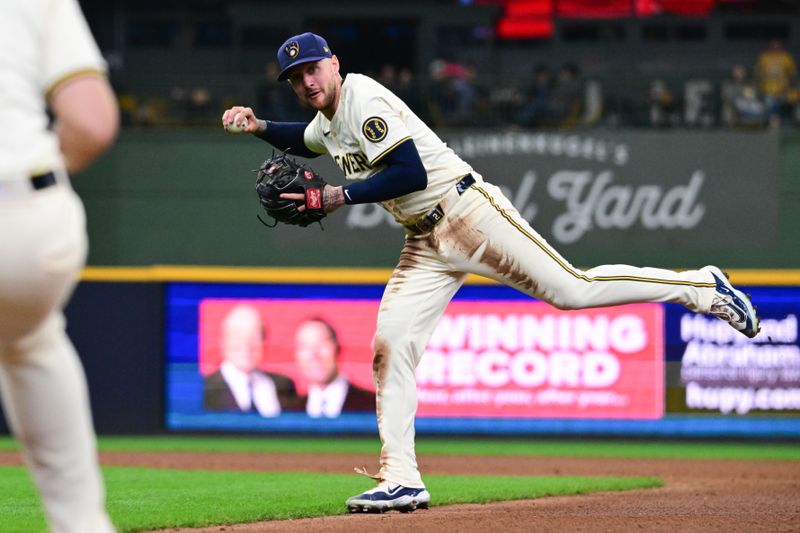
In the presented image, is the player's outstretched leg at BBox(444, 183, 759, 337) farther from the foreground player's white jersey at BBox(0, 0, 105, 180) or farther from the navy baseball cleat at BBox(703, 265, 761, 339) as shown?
the foreground player's white jersey at BBox(0, 0, 105, 180)

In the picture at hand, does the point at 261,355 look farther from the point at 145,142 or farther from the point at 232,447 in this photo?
the point at 145,142

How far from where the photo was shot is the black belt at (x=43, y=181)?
2.53m

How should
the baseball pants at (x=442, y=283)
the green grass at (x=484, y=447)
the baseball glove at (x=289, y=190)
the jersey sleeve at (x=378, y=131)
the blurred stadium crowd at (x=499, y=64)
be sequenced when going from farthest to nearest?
the blurred stadium crowd at (x=499, y=64) < the green grass at (x=484, y=447) < the baseball pants at (x=442, y=283) < the baseball glove at (x=289, y=190) < the jersey sleeve at (x=378, y=131)

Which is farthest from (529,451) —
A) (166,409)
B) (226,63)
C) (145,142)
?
(226,63)

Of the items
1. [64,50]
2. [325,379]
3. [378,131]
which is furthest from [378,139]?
[325,379]

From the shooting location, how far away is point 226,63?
18.1m

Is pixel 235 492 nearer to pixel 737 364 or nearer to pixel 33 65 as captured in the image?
pixel 33 65

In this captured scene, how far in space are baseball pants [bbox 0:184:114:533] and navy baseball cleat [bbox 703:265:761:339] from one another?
3407 mm

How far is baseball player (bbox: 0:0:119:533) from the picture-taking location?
2510 mm

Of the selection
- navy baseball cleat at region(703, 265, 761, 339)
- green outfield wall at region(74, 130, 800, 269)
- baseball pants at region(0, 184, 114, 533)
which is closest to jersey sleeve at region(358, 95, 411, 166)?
navy baseball cleat at region(703, 265, 761, 339)

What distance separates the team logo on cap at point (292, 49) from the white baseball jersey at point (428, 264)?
0.26m

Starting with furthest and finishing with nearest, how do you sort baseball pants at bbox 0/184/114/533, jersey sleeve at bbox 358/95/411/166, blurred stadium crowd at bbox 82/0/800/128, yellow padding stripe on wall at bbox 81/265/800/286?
1. blurred stadium crowd at bbox 82/0/800/128
2. yellow padding stripe on wall at bbox 81/265/800/286
3. jersey sleeve at bbox 358/95/411/166
4. baseball pants at bbox 0/184/114/533

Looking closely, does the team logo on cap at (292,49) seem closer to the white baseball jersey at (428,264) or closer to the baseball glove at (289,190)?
the white baseball jersey at (428,264)

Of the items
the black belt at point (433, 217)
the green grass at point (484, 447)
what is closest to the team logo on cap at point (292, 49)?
the black belt at point (433, 217)
